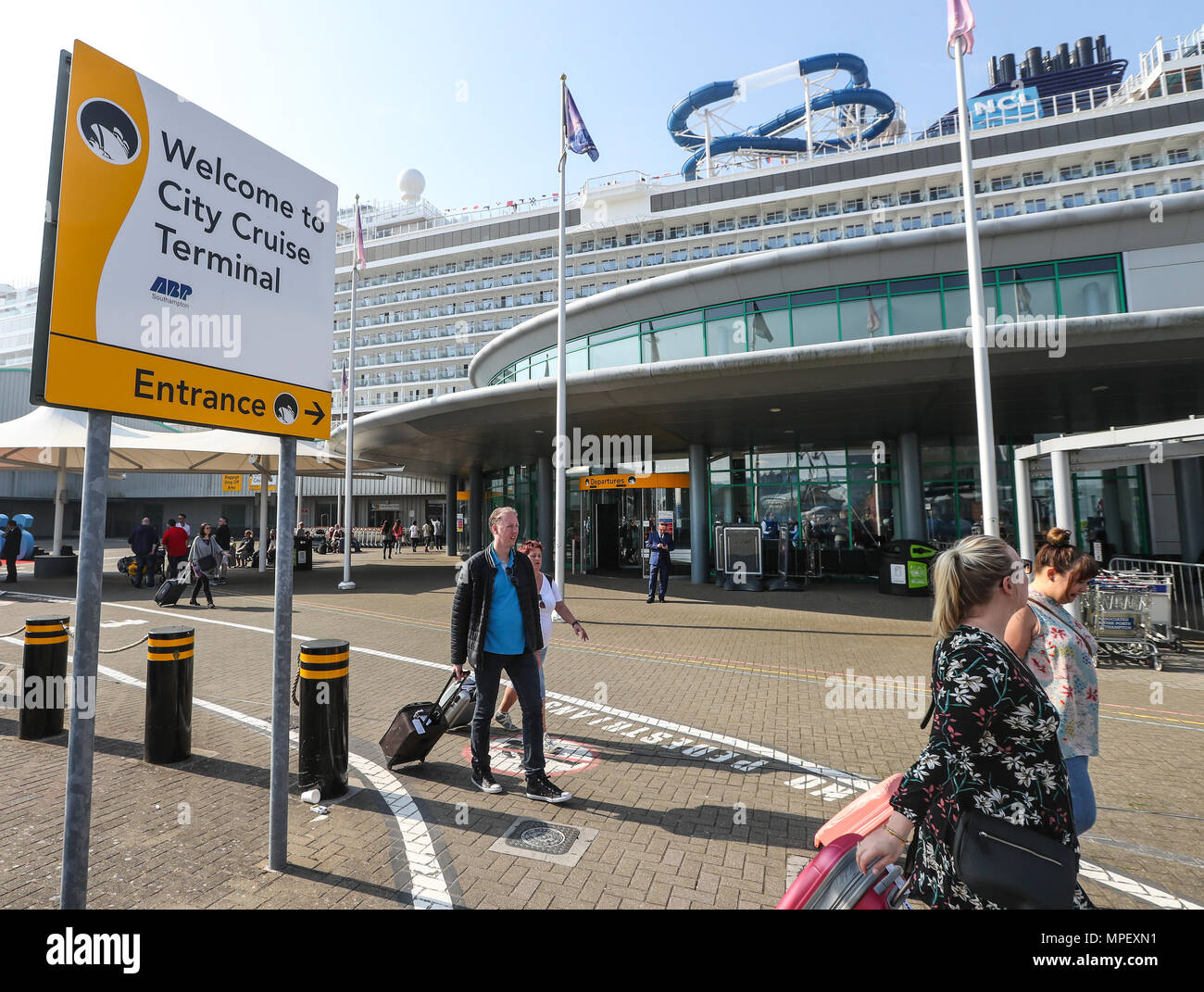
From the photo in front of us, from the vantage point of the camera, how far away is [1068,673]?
9.09 feet

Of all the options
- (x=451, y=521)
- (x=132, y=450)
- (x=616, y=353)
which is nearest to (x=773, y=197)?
(x=451, y=521)

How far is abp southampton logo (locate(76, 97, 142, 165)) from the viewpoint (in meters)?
2.51

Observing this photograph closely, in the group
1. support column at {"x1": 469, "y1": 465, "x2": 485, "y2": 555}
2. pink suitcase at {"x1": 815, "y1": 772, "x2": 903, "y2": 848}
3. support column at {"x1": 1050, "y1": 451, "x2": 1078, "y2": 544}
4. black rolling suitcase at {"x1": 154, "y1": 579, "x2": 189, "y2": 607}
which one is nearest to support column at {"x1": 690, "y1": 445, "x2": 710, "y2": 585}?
support column at {"x1": 1050, "y1": 451, "x2": 1078, "y2": 544}

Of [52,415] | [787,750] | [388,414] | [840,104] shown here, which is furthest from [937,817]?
[840,104]

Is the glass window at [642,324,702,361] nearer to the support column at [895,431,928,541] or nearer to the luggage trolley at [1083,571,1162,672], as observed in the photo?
the support column at [895,431,928,541]

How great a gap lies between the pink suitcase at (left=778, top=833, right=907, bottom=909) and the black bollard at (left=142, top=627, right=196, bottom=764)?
196 inches

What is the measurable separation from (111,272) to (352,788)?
3567 millimetres

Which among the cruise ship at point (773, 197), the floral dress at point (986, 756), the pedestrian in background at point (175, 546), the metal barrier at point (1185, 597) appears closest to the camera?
the floral dress at point (986, 756)

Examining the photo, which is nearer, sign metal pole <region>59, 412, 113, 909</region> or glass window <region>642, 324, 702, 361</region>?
sign metal pole <region>59, 412, 113, 909</region>

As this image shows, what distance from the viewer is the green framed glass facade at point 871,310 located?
12.8 m

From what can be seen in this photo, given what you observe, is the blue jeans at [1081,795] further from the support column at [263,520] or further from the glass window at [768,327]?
the support column at [263,520]

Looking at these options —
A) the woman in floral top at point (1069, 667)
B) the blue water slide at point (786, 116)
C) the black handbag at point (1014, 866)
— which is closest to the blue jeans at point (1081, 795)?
the woman in floral top at point (1069, 667)

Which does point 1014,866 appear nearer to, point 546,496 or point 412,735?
point 412,735

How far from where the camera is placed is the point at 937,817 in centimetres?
199
